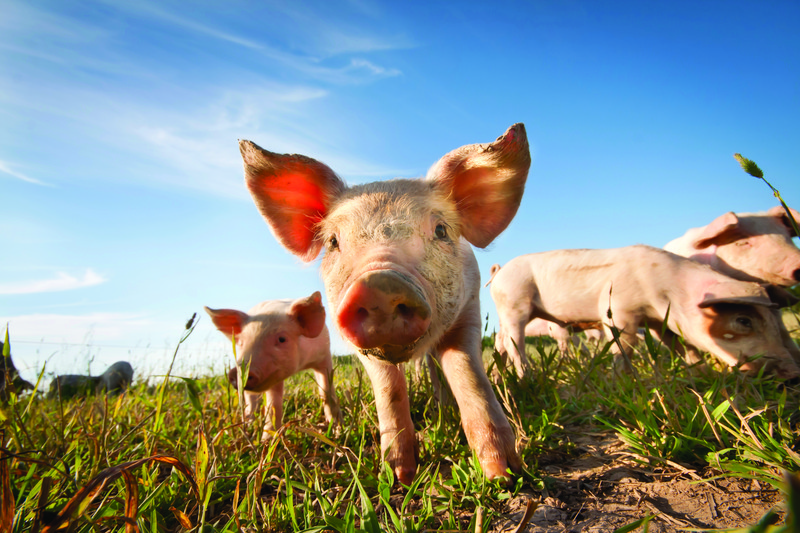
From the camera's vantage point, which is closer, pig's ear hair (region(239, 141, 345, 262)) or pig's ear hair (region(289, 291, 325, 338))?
pig's ear hair (region(239, 141, 345, 262))

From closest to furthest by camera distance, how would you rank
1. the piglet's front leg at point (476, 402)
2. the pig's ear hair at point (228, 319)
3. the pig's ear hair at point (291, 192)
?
1. the piglet's front leg at point (476, 402)
2. the pig's ear hair at point (291, 192)
3. the pig's ear hair at point (228, 319)

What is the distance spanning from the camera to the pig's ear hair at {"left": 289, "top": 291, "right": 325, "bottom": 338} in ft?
13.8

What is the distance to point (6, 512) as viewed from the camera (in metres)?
1.42

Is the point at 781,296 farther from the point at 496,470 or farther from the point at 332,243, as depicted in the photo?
the point at 332,243

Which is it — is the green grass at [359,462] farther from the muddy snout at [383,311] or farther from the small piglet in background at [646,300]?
the small piglet in background at [646,300]

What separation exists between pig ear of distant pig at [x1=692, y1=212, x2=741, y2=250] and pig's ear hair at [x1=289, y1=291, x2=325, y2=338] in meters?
4.99

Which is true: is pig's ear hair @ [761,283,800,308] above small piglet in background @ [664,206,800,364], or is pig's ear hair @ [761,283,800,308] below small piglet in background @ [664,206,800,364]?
below

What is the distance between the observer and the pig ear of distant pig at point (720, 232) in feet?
18.7

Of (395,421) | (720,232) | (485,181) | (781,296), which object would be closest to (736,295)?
(781,296)

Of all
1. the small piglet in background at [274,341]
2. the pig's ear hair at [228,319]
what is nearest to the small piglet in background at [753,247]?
the small piglet in background at [274,341]

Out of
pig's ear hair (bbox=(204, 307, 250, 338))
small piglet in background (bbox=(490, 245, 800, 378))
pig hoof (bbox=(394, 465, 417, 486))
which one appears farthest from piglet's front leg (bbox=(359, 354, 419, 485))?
pig's ear hair (bbox=(204, 307, 250, 338))

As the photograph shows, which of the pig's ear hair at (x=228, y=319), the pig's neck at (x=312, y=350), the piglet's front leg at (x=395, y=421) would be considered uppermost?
the pig's ear hair at (x=228, y=319)

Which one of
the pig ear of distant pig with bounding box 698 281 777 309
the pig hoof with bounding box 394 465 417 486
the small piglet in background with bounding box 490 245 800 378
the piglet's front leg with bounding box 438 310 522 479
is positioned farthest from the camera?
the small piglet in background with bounding box 490 245 800 378

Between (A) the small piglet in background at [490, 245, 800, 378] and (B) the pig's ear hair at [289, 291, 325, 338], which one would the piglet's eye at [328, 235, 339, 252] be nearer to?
(B) the pig's ear hair at [289, 291, 325, 338]
